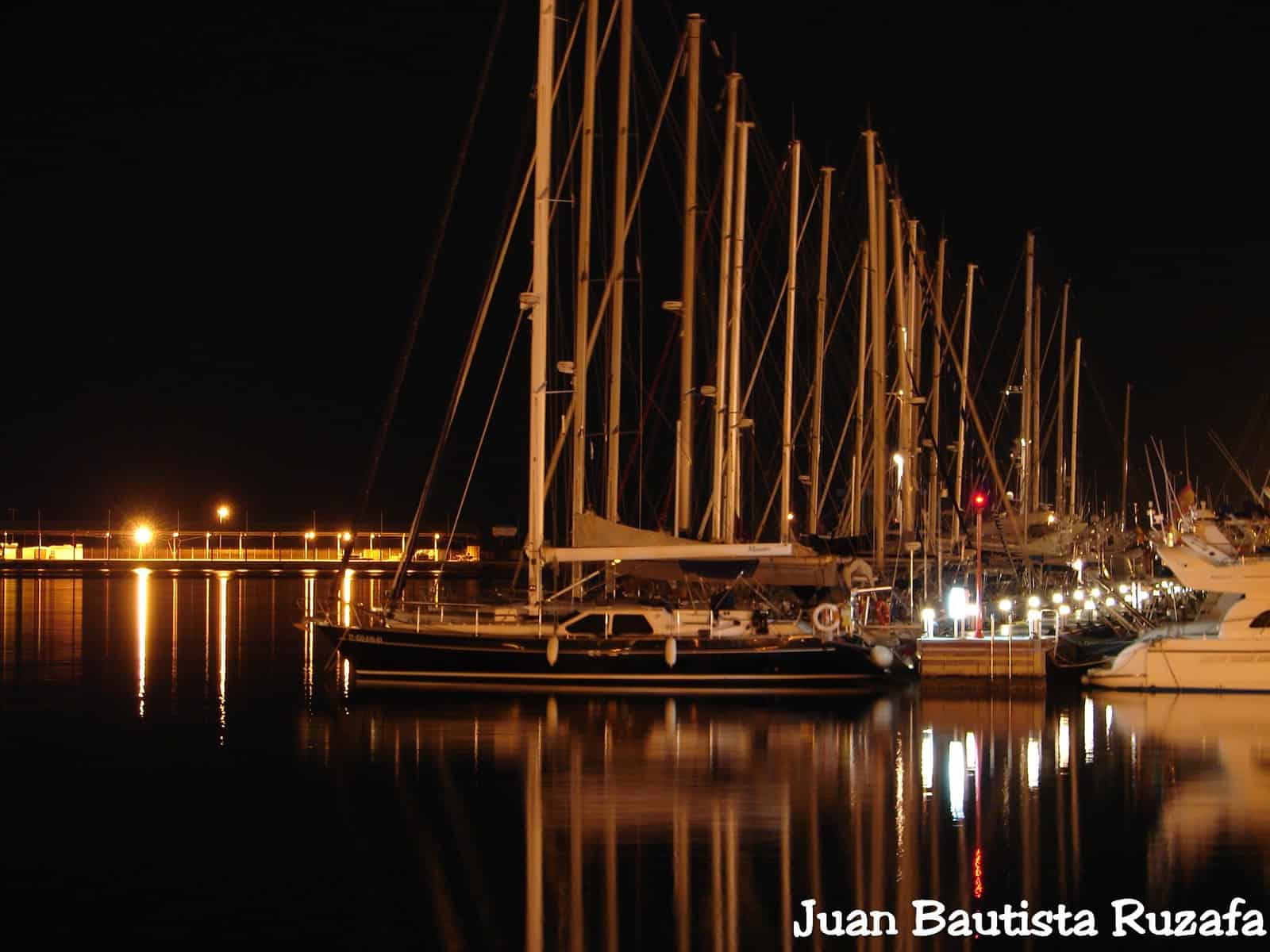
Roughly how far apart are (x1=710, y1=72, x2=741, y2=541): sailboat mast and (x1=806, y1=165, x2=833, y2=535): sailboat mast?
364 inches

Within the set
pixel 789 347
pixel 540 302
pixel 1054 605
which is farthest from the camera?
pixel 1054 605

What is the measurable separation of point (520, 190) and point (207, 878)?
23259 mm

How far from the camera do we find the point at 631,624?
38.3 meters

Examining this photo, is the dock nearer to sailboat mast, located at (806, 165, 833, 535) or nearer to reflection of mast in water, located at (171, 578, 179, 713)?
sailboat mast, located at (806, 165, 833, 535)

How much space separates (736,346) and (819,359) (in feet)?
42.5

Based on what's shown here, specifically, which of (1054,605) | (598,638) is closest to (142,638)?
(598,638)

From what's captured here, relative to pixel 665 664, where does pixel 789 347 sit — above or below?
above

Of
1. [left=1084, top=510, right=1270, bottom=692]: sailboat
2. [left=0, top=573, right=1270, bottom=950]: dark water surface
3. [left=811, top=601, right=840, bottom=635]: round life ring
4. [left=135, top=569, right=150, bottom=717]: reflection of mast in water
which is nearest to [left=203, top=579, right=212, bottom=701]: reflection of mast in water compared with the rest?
[left=135, top=569, right=150, bottom=717]: reflection of mast in water

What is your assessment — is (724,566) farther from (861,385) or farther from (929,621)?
(861,385)

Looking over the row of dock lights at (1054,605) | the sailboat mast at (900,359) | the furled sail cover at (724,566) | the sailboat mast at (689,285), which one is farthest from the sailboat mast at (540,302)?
the sailboat mast at (900,359)

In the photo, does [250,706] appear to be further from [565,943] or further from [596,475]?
[565,943]

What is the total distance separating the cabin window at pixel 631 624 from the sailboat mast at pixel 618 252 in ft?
16.3

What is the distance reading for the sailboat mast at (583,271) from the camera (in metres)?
41.2

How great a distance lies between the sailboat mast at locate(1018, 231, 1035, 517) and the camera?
2675 inches
